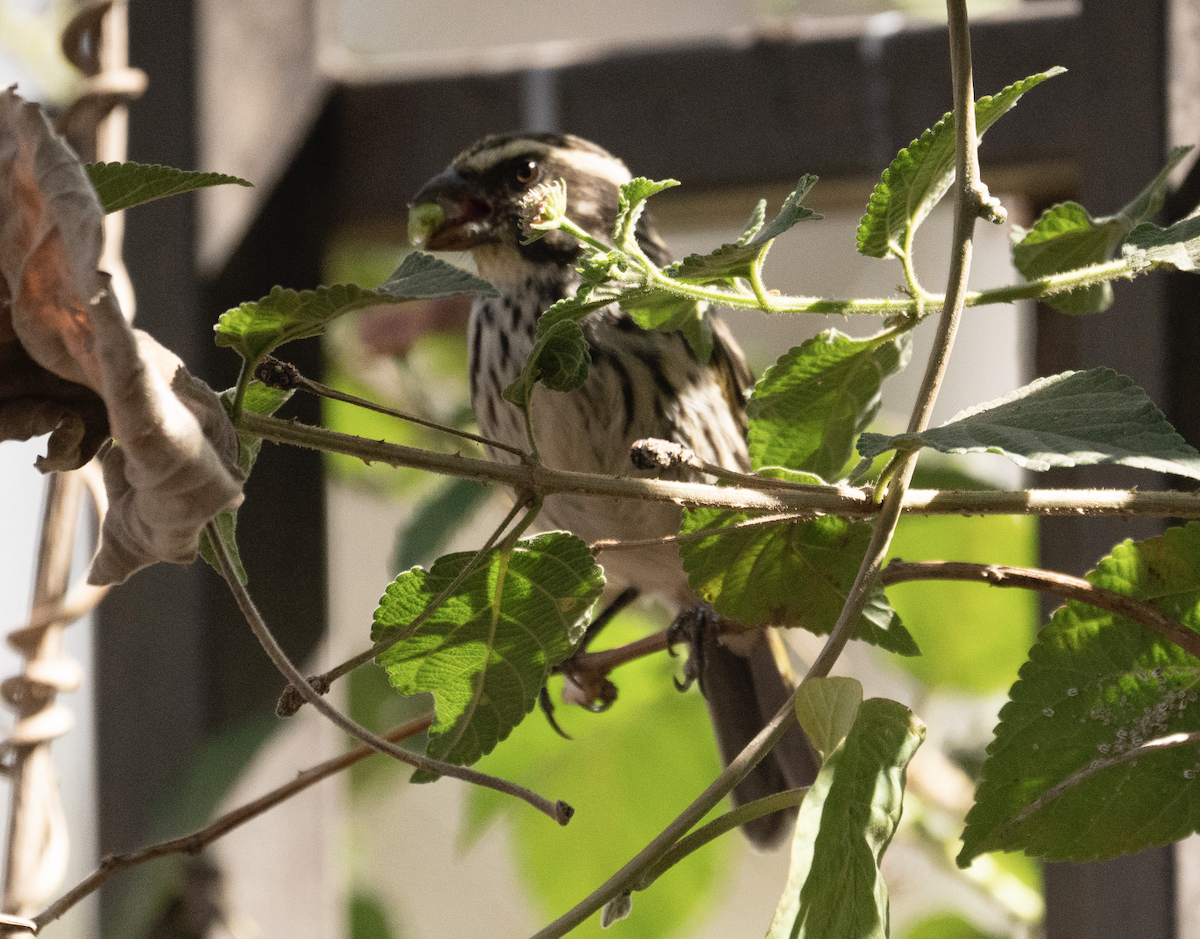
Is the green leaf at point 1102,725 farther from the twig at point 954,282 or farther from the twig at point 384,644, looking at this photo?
the twig at point 384,644

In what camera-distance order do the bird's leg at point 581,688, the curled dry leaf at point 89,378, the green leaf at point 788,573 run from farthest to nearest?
the bird's leg at point 581,688
the green leaf at point 788,573
the curled dry leaf at point 89,378

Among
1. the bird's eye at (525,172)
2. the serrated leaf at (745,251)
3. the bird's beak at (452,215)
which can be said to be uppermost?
the bird's eye at (525,172)

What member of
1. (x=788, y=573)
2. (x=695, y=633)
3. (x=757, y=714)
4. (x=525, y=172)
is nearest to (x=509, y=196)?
(x=525, y=172)

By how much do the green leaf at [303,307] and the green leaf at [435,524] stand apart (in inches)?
24.0

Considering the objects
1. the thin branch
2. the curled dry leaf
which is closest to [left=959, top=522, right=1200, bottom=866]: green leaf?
the thin branch

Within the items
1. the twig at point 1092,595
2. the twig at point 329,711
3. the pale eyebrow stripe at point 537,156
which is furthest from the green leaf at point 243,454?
the pale eyebrow stripe at point 537,156

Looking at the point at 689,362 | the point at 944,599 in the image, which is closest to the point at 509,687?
the point at 689,362

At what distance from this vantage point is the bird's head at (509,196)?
3.45ft

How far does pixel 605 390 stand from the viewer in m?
1.02

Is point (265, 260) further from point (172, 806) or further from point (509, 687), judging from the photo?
point (509, 687)

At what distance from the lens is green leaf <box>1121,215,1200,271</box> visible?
414 millimetres

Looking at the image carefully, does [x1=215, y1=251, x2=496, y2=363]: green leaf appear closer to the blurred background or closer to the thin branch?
the thin branch

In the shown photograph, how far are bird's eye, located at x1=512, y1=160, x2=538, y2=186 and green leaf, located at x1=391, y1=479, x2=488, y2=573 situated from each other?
276 mm

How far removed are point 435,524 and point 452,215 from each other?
0.29 metres
